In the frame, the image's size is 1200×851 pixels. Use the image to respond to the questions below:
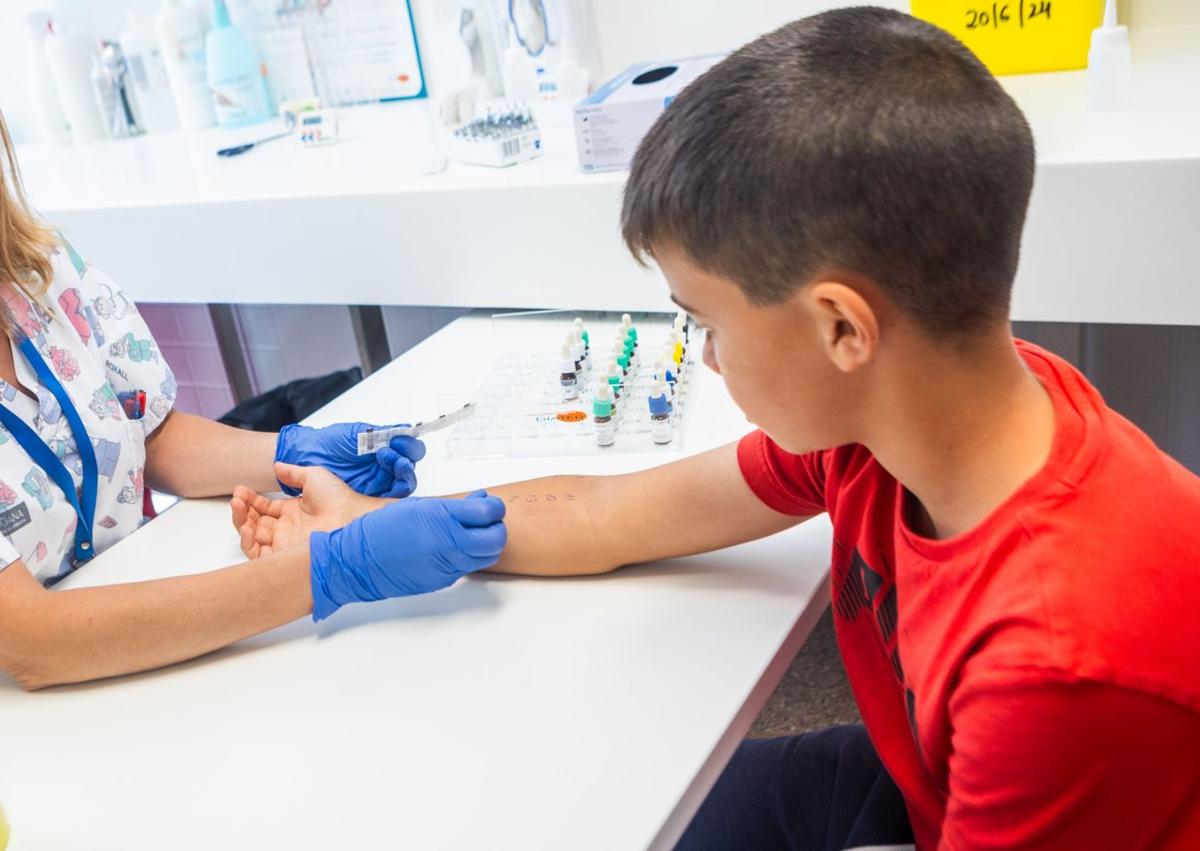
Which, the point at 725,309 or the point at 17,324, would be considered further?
the point at 17,324

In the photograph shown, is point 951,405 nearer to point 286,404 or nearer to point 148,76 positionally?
point 286,404

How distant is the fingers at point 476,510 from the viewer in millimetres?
854

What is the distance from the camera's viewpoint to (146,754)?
0.75 meters

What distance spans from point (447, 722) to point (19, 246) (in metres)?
0.65

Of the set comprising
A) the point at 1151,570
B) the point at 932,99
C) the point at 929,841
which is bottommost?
the point at 929,841

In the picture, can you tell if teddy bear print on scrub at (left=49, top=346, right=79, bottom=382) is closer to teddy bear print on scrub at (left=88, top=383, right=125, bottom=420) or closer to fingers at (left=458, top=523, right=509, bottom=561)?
teddy bear print on scrub at (left=88, top=383, right=125, bottom=420)

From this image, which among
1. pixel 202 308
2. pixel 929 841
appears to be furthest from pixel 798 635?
pixel 202 308

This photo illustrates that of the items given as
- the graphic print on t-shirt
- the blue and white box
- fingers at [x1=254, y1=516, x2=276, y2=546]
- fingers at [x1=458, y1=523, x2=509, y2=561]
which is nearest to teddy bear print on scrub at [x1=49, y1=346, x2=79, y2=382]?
fingers at [x1=254, y1=516, x2=276, y2=546]

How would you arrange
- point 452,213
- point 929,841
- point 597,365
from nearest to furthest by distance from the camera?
1. point 929,841
2. point 597,365
3. point 452,213

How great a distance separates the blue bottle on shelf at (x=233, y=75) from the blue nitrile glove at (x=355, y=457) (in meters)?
1.09

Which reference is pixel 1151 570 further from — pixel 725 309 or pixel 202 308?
pixel 202 308

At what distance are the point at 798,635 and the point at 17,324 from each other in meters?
0.75

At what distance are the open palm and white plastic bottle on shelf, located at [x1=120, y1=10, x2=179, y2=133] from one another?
1320mm

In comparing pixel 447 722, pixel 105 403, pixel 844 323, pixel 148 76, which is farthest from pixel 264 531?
pixel 148 76
